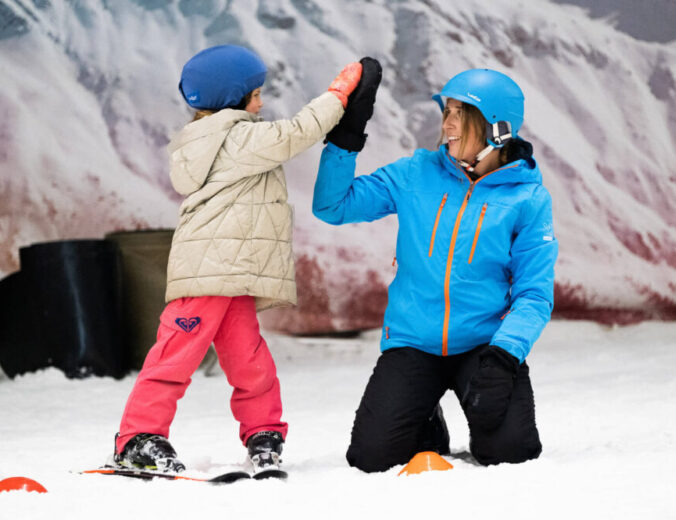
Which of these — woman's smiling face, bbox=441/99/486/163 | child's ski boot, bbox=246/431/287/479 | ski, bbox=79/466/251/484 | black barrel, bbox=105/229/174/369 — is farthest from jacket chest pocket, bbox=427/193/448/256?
black barrel, bbox=105/229/174/369

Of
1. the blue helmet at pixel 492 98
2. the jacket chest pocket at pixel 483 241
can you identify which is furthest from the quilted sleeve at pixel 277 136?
the jacket chest pocket at pixel 483 241

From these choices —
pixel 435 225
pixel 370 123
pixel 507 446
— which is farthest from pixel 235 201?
pixel 370 123

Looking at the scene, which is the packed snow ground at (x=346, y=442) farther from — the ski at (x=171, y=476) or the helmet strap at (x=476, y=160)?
the helmet strap at (x=476, y=160)

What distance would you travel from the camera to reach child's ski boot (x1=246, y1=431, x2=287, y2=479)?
2.18 metres

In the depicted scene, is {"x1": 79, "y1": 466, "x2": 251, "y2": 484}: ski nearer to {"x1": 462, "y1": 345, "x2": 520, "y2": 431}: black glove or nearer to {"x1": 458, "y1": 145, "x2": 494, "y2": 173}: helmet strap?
{"x1": 462, "y1": 345, "x2": 520, "y2": 431}: black glove

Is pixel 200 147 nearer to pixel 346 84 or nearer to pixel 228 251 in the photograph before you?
pixel 228 251

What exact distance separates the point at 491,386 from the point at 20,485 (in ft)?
3.33

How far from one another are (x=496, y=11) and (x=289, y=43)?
1.19 m

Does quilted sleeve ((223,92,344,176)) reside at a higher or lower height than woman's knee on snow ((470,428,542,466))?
higher

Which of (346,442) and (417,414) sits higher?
(417,414)

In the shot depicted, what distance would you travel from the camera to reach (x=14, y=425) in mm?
3531

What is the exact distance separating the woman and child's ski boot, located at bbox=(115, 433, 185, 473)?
0.44 meters

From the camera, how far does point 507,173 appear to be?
7.68 feet

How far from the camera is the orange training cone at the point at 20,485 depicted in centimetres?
199
